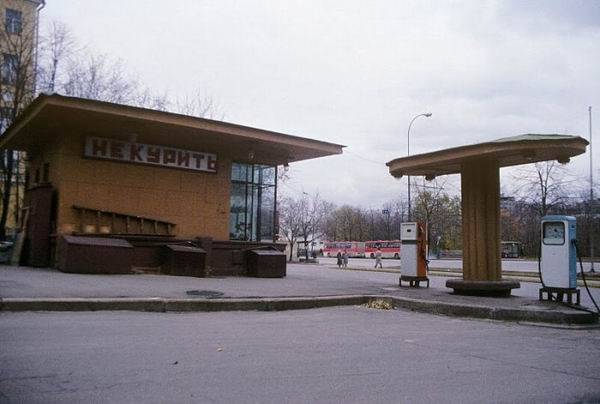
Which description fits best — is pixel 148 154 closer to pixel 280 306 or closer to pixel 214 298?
pixel 214 298

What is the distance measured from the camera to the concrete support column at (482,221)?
1300 centimetres

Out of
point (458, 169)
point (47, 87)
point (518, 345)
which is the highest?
point (47, 87)

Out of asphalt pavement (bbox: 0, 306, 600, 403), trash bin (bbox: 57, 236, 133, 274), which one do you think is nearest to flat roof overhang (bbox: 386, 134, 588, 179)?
asphalt pavement (bbox: 0, 306, 600, 403)

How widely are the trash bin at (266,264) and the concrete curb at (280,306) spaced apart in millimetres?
5649

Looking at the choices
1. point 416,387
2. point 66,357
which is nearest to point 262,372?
point 416,387

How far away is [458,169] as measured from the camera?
14.9m

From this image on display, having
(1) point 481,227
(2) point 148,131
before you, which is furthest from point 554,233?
(2) point 148,131

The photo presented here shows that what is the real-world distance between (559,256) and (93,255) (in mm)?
11417

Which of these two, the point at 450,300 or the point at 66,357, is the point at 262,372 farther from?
the point at 450,300

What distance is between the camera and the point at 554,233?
11.4 m

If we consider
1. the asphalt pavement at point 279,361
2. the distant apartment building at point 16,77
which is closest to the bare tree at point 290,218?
the distant apartment building at point 16,77

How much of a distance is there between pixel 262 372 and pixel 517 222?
94725mm

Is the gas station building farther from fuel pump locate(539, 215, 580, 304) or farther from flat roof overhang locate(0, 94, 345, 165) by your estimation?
fuel pump locate(539, 215, 580, 304)

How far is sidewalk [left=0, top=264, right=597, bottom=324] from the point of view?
8.97m
